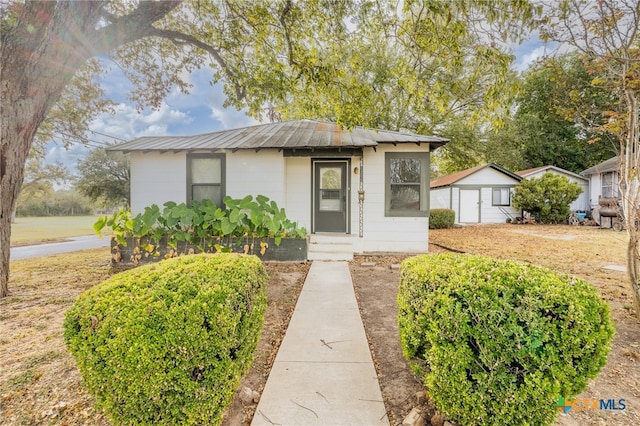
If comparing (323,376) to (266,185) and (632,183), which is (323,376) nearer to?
(632,183)

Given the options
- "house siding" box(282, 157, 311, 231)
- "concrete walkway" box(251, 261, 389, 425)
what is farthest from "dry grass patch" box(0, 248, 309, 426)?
"house siding" box(282, 157, 311, 231)

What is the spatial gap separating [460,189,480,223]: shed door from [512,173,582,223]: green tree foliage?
2243 mm

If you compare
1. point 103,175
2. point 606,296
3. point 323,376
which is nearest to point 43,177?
point 103,175

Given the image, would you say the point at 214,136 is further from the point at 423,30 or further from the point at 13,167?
the point at 423,30

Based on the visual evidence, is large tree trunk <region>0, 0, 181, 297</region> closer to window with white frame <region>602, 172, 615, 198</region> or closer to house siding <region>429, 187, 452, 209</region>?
house siding <region>429, 187, 452, 209</region>

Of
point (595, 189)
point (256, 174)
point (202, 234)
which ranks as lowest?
point (202, 234)

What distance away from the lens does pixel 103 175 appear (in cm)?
1730

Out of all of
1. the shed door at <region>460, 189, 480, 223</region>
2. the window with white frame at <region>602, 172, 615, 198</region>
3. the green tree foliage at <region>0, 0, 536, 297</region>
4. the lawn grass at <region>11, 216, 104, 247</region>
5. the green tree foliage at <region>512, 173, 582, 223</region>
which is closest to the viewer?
the green tree foliage at <region>0, 0, 536, 297</region>

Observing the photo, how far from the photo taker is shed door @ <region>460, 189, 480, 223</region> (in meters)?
18.0

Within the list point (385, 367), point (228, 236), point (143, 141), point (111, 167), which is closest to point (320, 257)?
point (228, 236)

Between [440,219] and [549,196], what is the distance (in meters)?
7.43

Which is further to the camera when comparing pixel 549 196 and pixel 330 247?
pixel 549 196

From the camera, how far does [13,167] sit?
406 centimetres

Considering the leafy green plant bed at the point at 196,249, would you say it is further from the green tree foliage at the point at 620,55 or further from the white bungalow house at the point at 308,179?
the green tree foliage at the point at 620,55
